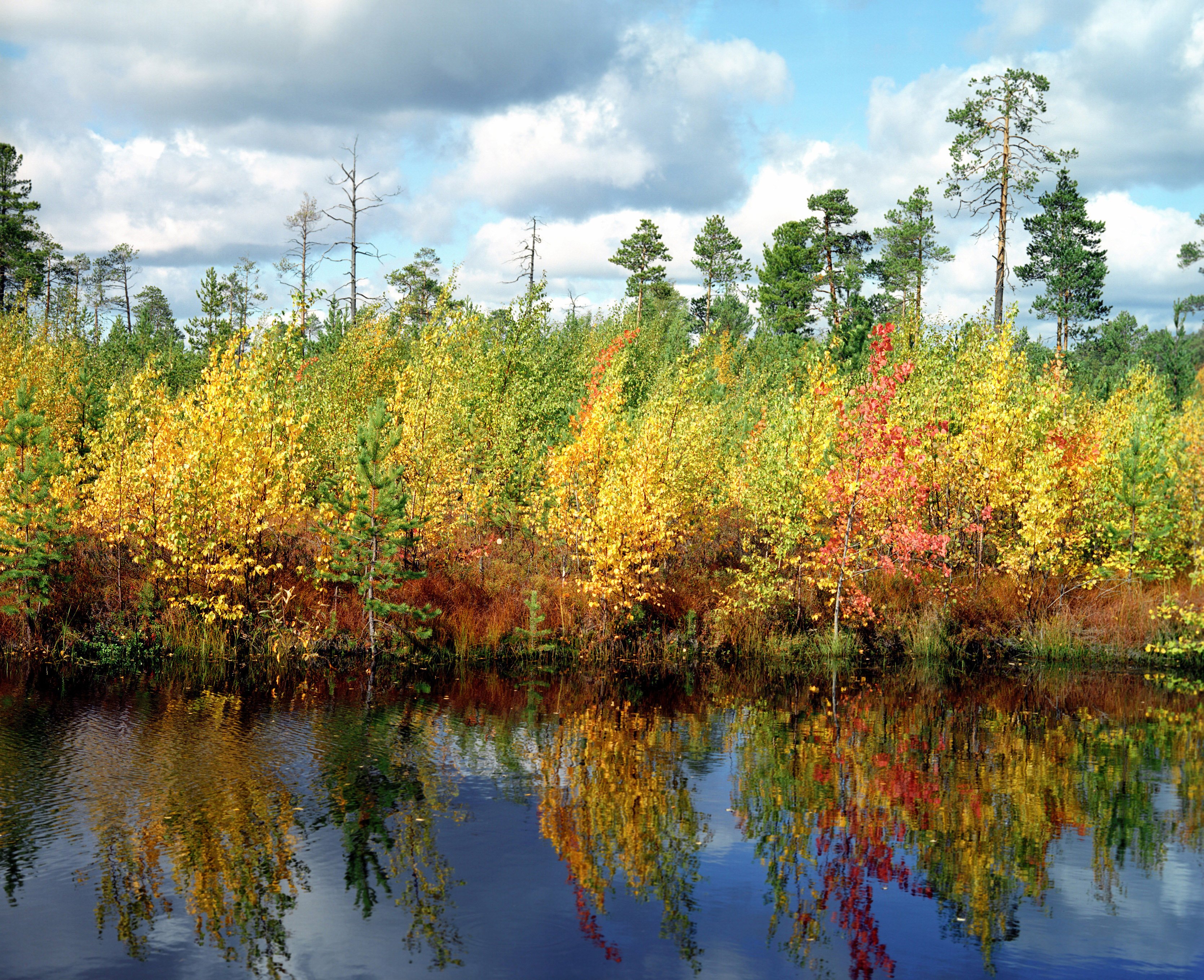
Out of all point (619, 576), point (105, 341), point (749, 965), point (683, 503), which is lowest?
point (749, 965)

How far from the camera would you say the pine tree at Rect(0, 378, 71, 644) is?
76.7 ft

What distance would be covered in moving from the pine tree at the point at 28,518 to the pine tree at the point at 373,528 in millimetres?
6979

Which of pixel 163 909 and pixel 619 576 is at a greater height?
pixel 619 576

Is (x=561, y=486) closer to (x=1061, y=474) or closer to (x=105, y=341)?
(x=1061, y=474)

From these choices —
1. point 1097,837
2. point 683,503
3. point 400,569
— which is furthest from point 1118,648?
point 400,569

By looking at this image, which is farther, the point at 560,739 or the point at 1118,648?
the point at 1118,648

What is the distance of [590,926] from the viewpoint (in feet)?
37.7

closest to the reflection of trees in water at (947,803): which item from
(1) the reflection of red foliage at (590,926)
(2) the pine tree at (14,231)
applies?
(1) the reflection of red foliage at (590,926)

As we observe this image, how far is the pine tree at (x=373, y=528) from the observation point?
23656mm

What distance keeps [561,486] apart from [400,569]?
5684 millimetres

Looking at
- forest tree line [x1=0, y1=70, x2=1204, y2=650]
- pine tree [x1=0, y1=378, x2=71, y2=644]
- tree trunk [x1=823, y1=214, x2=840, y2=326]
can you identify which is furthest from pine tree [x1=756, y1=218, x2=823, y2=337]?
pine tree [x1=0, y1=378, x2=71, y2=644]

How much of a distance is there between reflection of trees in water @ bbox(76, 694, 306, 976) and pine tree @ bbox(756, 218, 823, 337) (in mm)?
54543

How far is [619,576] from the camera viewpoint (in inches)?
1018

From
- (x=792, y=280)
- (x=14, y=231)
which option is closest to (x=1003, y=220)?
(x=792, y=280)
